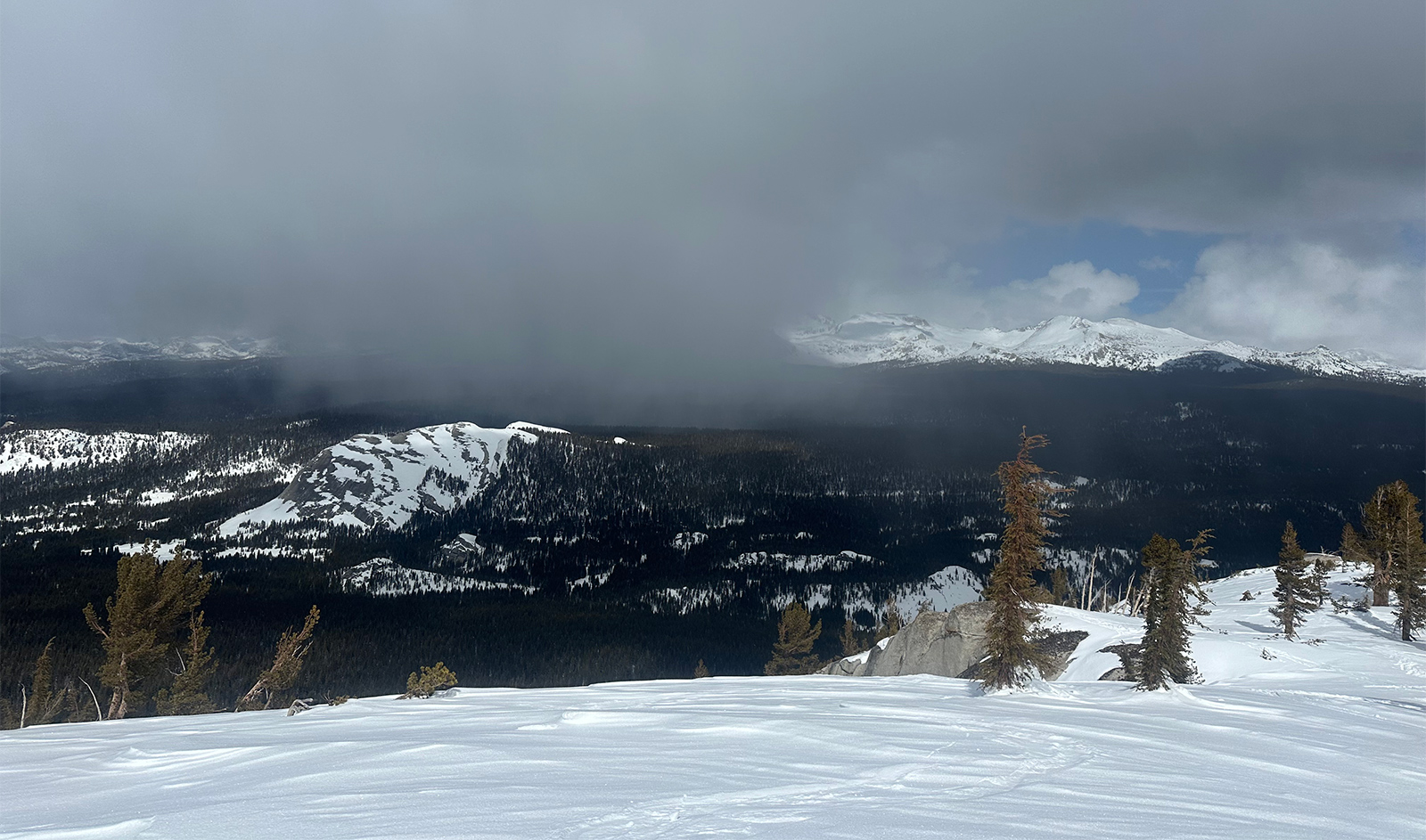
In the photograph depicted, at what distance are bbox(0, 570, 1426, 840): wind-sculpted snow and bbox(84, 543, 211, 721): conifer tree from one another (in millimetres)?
22033

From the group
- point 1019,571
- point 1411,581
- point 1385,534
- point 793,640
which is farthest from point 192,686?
point 1385,534

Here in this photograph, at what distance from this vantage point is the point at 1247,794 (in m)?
7.89

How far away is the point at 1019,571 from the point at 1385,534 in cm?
3955

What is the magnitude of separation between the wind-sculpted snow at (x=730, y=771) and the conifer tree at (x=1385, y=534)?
1273 inches

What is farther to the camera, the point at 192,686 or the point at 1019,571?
the point at 192,686

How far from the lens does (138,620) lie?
3212 centimetres

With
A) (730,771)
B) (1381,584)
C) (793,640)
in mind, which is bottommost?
(793,640)

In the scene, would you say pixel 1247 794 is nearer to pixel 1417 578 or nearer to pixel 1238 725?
pixel 1238 725

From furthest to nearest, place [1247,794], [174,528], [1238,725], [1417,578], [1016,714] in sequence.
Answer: [174,528]
[1417,578]
[1016,714]
[1238,725]
[1247,794]

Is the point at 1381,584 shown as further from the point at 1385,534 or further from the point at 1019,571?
the point at 1019,571

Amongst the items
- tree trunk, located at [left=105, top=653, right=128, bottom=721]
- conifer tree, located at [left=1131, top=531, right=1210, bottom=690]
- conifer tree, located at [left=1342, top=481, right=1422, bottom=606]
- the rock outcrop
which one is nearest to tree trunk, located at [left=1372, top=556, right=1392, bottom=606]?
conifer tree, located at [left=1342, top=481, right=1422, bottom=606]

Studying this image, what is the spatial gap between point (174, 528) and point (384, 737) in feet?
777

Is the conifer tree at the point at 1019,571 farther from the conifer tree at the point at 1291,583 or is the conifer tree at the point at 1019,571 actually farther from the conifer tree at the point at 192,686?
the conifer tree at the point at 192,686

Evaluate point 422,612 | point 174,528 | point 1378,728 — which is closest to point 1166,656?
point 1378,728
